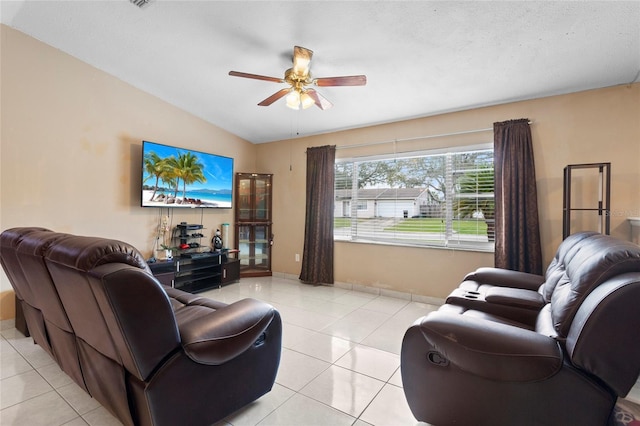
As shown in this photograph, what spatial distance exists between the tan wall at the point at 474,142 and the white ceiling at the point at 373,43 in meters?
0.19

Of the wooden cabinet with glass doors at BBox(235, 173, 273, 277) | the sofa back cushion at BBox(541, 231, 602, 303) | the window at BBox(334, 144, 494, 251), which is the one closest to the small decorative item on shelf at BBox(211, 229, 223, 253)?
the wooden cabinet with glass doors at BBox(235, 173, 273, 277)

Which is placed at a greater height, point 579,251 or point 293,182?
point 293,182

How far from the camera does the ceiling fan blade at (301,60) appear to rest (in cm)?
256

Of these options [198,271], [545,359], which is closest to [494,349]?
[545,359]

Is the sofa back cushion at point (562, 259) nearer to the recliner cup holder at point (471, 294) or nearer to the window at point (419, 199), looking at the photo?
the recliner cup holder at point (471, 294)

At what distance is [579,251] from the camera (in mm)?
1813

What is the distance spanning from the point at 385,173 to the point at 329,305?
2048mm

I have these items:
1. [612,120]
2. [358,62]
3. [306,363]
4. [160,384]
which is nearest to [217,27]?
Answer: [358,62]

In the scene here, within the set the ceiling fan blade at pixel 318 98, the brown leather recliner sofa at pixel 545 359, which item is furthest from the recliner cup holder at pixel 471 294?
the ceiling fan blade at pixel 318 98

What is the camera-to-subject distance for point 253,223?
5.27m

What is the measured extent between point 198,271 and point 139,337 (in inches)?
135

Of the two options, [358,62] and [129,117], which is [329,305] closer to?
[358,62]

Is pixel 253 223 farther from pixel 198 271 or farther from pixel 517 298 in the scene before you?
pixel 517 298

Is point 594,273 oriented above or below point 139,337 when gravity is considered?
above
